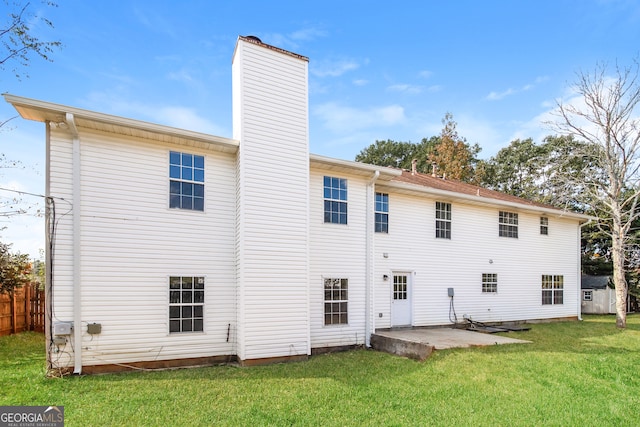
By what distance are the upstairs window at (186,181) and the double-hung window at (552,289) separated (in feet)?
46.4

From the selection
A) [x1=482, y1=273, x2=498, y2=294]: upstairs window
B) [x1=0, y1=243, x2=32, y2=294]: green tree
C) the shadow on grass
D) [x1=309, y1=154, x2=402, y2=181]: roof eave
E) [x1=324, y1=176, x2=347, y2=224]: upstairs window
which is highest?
[x1=309, y1=154, x2=402, y2=181]: roof eave

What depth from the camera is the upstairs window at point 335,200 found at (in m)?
9.34

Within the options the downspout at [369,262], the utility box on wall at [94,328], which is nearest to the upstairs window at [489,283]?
the downspout at [369,262]

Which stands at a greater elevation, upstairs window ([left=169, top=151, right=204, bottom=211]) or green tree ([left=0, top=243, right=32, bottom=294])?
upstairs window ([left=169, top=151, right=204, bottom=211])

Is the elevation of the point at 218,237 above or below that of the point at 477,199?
below

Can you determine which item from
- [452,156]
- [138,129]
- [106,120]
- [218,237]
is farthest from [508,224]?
[452,156]

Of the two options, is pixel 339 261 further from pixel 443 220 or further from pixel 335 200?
pixel 443 220

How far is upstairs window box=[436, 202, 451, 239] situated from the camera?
11961 millimetres

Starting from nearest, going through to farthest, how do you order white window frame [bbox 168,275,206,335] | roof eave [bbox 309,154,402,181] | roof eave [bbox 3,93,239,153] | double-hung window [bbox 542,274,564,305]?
roof eave [bbox 3,93,239,153] → white window frame [bbox 168,275,206,335] → roof eave [bbox 309,154,402,181] → double-hung window [bbox 542,274,564,305]

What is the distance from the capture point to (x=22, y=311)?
1116 cm

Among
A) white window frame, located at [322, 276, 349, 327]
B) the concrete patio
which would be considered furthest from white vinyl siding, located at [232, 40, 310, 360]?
the concrete patio

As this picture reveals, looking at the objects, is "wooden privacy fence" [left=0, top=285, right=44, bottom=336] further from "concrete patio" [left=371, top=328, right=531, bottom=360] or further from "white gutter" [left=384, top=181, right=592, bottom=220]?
"white gutter" [left=384, top=181, right=592, bottom=220]

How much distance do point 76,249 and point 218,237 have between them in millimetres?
2668

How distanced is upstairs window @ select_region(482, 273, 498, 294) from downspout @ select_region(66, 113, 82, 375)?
40.4 feet
